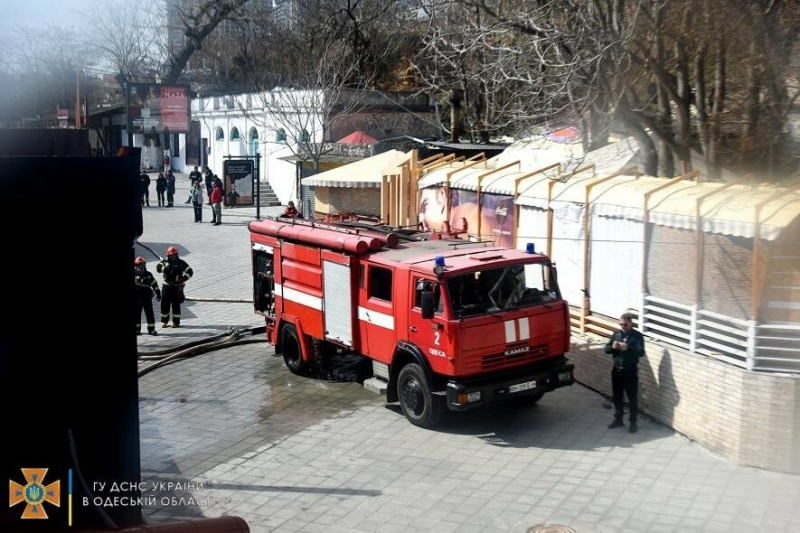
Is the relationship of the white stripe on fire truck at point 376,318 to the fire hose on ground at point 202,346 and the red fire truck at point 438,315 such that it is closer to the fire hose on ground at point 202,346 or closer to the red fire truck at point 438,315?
the red fire truck at point 438,315

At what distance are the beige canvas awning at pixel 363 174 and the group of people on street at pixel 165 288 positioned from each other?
23.0 feet

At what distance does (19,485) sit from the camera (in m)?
4.90

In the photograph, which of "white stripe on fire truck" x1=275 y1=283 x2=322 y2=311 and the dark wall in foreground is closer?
the dark wall in foreground

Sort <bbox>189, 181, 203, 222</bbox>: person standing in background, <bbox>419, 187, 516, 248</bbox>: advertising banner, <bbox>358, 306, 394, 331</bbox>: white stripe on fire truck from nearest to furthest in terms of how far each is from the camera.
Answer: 1. <bbox>358, 306, 394, 331</bbox>: white stripe on fire truck
2. <bbox>419, 187, 516, 248</bbox>: advertising banner
3. <bbox>189, 181, 203, 222</bbox>: person standing in background

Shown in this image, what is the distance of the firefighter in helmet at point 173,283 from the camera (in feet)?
50.8

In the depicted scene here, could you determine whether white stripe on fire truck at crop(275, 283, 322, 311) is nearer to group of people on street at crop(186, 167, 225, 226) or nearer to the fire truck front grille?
the fire truck front grille

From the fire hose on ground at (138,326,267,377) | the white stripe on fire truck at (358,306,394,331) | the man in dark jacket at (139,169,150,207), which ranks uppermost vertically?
the man in dark jacket at (139,169,150,207)

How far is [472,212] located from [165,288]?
5.66 metres

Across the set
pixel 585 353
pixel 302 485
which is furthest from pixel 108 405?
pixel 585 353

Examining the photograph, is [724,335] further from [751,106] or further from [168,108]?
[168,108]

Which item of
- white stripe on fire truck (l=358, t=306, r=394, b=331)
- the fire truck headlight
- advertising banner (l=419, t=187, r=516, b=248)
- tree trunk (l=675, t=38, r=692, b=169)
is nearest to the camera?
the fire truck headlight

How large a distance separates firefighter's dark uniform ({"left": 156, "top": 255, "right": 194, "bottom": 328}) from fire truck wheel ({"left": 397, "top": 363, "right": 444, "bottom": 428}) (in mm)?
6301

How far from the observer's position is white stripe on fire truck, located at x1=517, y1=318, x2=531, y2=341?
33.1 ft

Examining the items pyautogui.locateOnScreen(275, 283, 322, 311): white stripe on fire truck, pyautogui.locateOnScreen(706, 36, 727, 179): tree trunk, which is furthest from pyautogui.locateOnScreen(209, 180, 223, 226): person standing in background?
pyautogui.locateOnScreen(706, 36, 727, 179): tree trunk
